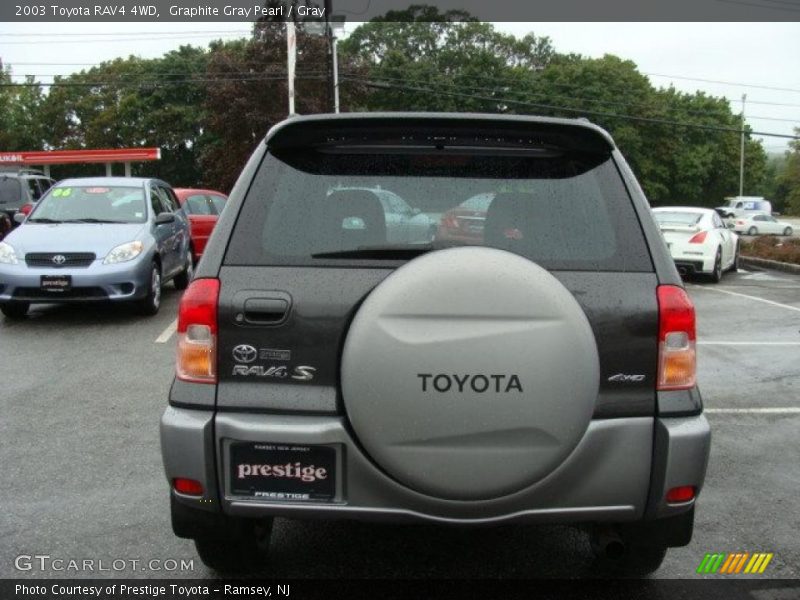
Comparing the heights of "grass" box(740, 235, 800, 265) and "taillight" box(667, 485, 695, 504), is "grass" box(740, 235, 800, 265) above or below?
below

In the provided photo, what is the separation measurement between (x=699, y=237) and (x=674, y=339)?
1377 centimetres

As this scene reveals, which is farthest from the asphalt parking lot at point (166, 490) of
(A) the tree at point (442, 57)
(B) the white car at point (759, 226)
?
(A) the tree at point (442, 57)

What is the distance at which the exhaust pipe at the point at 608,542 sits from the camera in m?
3.26

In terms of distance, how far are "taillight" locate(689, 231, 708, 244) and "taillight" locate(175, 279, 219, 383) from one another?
46.8 feet

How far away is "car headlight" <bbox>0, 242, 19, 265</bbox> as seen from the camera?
9766 millimetres

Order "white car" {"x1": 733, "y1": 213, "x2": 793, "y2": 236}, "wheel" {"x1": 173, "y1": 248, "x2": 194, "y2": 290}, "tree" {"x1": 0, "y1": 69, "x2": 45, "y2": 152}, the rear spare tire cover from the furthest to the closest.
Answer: "tree" {"x1": 0, "y1": 69, "x2": 45, "y2": 152}
"white car" {"x1": 733, "y1": 213, "x2": 793, "y2": 236}
"wheel" {"x1": 173, "y1": 248, "x2": 194, "y2": 290}
the rear spare tire cover

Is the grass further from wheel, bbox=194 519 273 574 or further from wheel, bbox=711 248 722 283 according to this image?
wheel, bbox=194 519 273 574

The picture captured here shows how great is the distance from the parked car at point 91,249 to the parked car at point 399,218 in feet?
24.4

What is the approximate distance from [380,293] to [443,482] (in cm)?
62

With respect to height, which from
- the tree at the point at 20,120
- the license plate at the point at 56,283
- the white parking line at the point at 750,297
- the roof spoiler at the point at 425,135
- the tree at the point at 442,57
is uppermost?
the tree at the point at 442,57

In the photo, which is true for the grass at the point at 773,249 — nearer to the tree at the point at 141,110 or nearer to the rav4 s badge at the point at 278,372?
the rav4 s badge at the point at 278,372

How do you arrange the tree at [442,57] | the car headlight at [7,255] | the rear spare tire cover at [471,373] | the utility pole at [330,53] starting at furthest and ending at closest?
1. the tree at [442,57]
2. the utility pole at [330,53]
3. the car headlight at [7,255]
4. the rear spare tire cover at [471,373]

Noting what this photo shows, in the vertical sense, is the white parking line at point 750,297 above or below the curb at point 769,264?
above

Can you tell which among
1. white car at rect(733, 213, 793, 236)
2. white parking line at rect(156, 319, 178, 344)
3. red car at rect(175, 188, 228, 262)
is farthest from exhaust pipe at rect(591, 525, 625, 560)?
white car at rect(733, 213, 793, 236)
